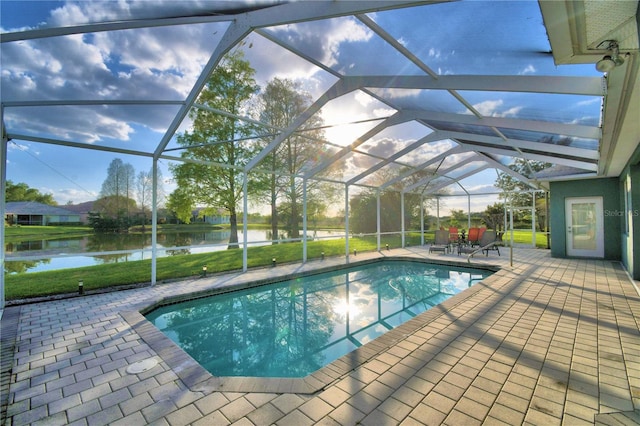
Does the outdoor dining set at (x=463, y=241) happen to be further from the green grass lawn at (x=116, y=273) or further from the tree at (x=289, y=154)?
the green grass lawn at (x=116, y=273)

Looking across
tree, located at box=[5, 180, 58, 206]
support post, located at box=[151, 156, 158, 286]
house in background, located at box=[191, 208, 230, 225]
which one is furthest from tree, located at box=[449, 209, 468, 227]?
tree, located at box=[5, 180, 58, 206]

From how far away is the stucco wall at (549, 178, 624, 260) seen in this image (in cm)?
930

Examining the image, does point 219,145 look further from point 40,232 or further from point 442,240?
point 442,240

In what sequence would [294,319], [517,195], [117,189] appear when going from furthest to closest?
[517,195], [117,189], [294,319]

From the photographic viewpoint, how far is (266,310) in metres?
5.92

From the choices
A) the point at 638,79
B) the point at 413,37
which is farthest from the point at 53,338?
the point at 638,79

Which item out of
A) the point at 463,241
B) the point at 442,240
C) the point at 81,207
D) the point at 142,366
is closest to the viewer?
the point at 142,366

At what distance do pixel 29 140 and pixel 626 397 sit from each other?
340 inches

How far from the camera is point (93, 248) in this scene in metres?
6.95

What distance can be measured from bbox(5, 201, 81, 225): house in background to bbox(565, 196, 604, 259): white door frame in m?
15.3

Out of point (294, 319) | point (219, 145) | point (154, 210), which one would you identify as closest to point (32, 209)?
point (154, 210)

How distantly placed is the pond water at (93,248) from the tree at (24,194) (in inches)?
36.4

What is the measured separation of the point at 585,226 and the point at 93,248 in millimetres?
14886

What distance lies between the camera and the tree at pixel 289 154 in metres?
6.81
